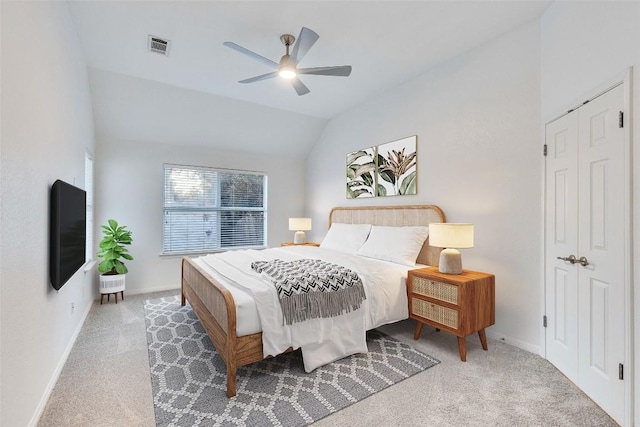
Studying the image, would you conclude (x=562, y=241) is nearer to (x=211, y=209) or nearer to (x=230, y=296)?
(x=230, y=296)

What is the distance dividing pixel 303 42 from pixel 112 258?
3666mm

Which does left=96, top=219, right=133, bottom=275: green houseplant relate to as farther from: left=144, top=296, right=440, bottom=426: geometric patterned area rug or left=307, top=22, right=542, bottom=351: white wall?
left=307, top=22, right=542, bottom=351: white wall

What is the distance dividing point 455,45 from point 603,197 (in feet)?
6.69

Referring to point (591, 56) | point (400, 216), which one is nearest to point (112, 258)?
point (400, 216)

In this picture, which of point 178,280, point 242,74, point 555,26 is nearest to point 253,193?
point 178,280

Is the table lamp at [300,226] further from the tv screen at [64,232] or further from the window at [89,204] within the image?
the tv screen at [64,232]

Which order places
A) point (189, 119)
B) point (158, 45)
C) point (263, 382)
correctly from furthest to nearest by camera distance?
1. point (189, 119)
2. point (158, 45)
3. point (263, 382)

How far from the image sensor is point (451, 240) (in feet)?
8.83

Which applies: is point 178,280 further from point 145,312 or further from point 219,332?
point 219,332

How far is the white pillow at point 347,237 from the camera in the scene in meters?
4.16

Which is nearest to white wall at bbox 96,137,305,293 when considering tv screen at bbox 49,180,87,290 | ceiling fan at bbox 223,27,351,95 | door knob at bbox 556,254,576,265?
tv screen at bbox 49,180,87,290

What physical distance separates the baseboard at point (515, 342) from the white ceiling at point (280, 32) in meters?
2.94

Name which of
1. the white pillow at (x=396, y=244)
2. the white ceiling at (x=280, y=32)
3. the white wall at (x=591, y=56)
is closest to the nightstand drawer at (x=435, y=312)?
the white pillow at (x=396, y=244)

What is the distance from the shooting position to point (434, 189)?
139 inches
